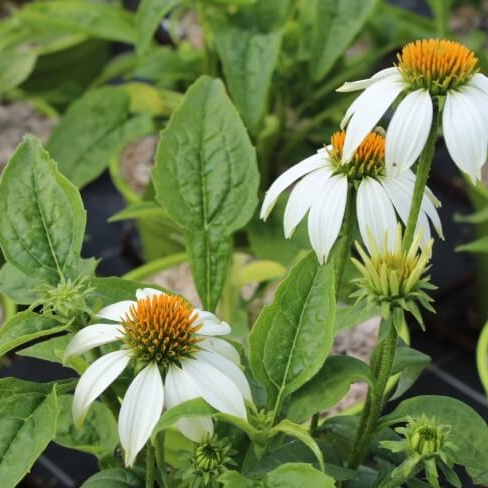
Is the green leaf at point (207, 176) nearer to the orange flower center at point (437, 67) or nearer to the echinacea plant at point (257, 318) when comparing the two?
the echinacea plant at point (257, 318)

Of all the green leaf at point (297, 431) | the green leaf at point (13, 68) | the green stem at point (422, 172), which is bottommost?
the green leaf at point (13, 68)

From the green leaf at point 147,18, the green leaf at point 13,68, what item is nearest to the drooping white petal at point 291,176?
the green leaf at point 147,18

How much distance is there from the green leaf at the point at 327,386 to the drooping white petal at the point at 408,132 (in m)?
0.14

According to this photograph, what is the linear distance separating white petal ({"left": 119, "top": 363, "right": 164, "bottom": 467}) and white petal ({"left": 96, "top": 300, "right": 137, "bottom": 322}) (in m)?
0.05

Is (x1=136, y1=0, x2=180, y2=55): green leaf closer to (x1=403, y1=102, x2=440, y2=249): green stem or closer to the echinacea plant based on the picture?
the echinacea plant

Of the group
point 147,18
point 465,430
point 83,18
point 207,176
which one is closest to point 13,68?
point 83,18

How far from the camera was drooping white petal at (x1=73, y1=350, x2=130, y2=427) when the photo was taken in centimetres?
54

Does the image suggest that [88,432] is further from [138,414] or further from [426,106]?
[426,106]

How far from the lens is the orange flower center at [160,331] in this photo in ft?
1.81

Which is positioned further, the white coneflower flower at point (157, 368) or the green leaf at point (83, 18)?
the green leaf at point (83, 18)

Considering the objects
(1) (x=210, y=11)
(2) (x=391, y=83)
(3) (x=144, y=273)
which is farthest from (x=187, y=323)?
(1) (x=210, y=11)

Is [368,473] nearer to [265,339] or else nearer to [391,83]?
[265,339]

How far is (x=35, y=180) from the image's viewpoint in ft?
2.12

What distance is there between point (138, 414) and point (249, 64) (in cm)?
67
